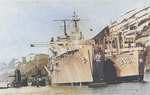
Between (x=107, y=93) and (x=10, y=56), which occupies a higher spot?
(x=10, y=56)

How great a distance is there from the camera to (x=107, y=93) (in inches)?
227

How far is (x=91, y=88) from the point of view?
582 cm

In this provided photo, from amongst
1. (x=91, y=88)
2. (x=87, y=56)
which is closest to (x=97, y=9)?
A: (x=87, y=56)

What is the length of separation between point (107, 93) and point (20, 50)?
1.39 metres

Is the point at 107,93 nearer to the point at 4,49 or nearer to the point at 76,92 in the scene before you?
the point at 76,92

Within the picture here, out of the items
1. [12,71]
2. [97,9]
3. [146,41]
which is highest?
[97,9]

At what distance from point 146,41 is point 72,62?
111 centimetres

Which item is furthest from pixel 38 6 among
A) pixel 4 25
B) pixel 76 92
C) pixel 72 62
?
pixel 76 92

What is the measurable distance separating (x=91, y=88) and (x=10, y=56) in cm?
125

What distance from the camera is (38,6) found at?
5758mm

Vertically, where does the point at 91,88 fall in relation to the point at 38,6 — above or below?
below

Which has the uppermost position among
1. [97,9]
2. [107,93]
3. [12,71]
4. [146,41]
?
[97,9]

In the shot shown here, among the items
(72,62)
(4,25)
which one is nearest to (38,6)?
(4,25)

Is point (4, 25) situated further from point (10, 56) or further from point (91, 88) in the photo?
point (91, 88)
